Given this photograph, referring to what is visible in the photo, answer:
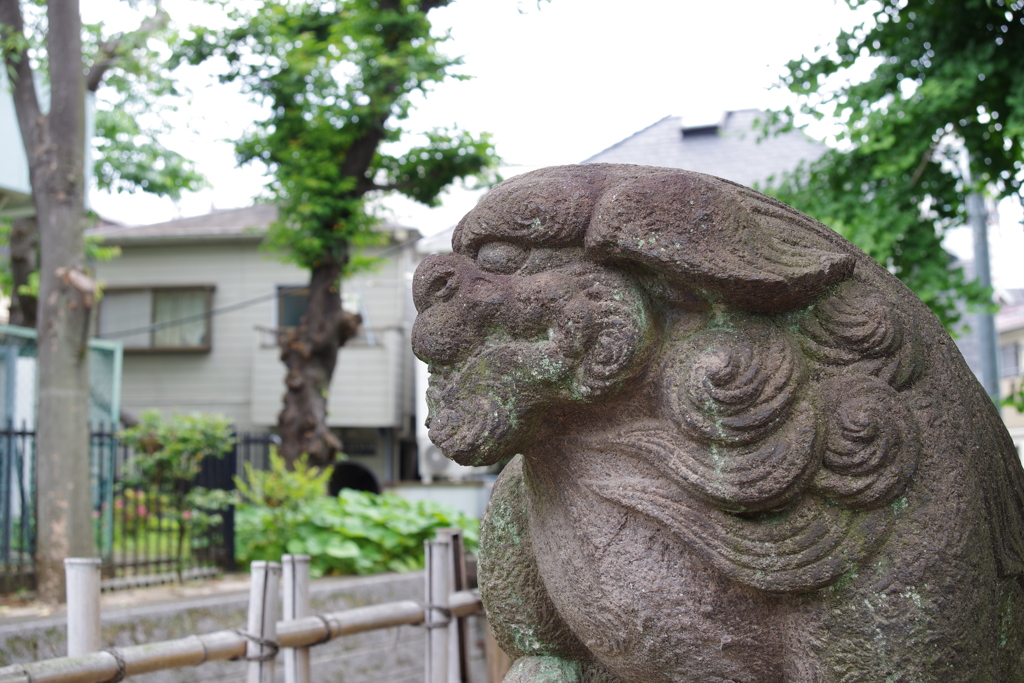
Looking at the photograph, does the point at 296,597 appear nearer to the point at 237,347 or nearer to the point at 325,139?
the point at 325,139

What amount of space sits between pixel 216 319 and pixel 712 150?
816cm

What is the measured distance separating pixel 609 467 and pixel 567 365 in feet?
0.74

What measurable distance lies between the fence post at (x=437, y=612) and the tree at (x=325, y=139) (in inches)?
186

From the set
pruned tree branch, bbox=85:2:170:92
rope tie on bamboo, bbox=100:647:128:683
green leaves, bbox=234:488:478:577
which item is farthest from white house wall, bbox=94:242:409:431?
rope tie on bamboo, bbox=100:647:128:683

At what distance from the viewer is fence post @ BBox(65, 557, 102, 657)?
3.04m

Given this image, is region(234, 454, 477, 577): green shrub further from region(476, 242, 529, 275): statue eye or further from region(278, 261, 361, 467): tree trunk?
region(476, 242, 529, 275): statue eye

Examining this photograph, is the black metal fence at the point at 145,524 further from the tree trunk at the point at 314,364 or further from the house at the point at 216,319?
the house at the point at 216,319

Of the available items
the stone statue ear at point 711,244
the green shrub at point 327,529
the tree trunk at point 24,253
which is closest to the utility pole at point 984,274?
the green shrub at point 327,529

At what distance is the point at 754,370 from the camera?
167cm

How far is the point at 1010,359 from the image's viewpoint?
21.7 meters

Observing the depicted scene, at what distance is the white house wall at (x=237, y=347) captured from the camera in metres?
13.9

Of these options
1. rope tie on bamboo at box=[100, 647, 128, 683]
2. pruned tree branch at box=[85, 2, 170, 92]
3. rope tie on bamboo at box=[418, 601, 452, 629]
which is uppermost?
pruned tree branch at box=[85, 2, 170, 92]

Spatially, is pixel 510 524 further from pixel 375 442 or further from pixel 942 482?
pixel 375 442

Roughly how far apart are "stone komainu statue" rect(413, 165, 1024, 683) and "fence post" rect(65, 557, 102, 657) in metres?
1.84
